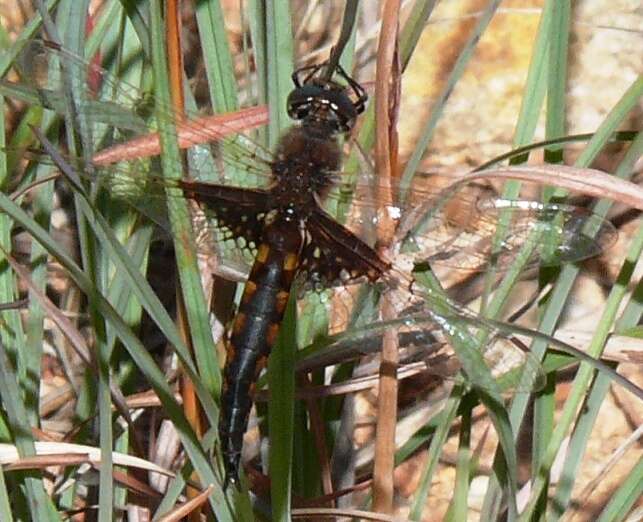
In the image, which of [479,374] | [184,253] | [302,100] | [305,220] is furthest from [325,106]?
[479,374]

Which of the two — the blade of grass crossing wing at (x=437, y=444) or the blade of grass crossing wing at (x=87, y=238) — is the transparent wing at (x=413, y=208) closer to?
the blade of grass crossing wing at (x=87, y=238)

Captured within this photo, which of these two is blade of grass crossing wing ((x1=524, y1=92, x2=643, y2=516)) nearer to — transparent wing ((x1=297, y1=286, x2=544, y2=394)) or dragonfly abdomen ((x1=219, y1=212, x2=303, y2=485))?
transparent wing ((x1=297, y1=286, x2=544, y2=394))

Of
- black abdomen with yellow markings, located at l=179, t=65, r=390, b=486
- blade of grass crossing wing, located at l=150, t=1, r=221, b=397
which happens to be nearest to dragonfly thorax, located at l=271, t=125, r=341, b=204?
black abdomen with yellow markings, located at l=179, t=65, r=390, b=486

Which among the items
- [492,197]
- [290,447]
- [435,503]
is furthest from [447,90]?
[435,503]

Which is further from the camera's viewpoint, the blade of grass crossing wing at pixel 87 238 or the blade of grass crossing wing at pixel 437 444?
the blade of grass crossing wing at pixel 437 444

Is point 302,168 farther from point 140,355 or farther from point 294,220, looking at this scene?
point 140,355

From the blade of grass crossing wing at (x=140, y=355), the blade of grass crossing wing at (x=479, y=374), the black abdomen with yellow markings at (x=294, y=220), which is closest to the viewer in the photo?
the blade of grass crossing wing at (x=140, y=355)

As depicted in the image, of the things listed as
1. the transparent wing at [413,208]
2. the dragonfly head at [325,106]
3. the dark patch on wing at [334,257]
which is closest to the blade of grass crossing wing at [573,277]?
the transparent wing at [413,208]
